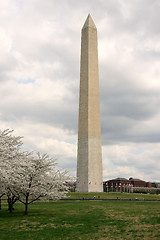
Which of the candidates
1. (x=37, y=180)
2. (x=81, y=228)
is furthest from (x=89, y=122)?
(x=81, y=228)

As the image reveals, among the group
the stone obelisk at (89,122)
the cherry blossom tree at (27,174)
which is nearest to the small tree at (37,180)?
the cherry blossom tree at (27,174)

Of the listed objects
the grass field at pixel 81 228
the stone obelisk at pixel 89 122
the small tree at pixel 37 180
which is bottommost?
the grass field at pixel 81 228

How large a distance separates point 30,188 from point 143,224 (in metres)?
11.8

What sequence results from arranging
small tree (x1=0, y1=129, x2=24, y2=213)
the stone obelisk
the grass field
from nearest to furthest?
the grass field → small tree (x1=0, y1=129, x2=24, y2=213) → the stone obelisk

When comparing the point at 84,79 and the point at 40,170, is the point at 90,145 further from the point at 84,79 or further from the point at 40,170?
the point at 40,170

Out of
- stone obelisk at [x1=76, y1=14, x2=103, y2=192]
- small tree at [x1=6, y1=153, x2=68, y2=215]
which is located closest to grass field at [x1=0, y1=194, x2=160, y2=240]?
small tree at [x1=6, y1=153, x2=68, y2=215]

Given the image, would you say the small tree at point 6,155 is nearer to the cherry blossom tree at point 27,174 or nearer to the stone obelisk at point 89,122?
the cherry blossom tree at point 27,174

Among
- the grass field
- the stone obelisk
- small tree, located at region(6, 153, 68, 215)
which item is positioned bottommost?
the grass field

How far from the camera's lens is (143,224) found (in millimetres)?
23359

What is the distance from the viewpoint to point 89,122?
2886 inches

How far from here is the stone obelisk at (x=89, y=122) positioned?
72.1m

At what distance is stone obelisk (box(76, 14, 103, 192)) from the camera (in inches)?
2840

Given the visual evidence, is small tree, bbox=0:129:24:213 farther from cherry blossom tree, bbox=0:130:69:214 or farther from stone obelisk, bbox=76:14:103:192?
stone obelisk, bbox=76:14:103:192

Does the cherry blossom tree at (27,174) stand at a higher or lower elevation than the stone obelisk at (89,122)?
lower
